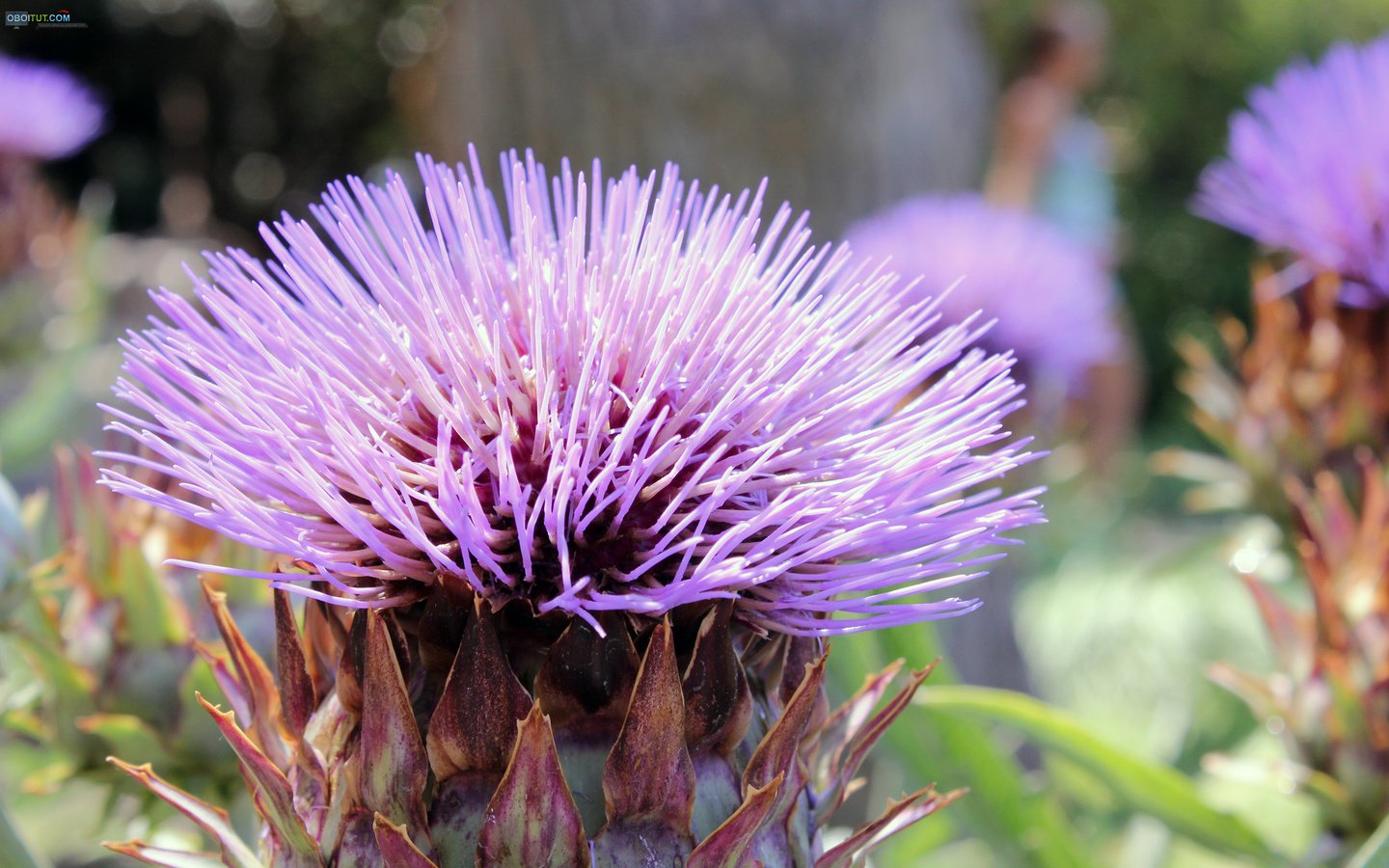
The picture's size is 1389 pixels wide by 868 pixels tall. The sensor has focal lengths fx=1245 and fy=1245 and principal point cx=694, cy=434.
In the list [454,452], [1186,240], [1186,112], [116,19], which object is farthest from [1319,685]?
[116,19]

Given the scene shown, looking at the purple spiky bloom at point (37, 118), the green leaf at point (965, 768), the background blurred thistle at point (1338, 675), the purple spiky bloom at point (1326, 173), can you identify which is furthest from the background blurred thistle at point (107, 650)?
the purple spiky bloom at point (37, 118)

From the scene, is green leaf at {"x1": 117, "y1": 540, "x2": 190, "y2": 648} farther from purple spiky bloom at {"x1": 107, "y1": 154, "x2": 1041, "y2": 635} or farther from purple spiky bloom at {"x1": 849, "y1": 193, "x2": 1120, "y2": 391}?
purple spiky bloom at {"x1": 849, "y1": 193, "x2": 1120, "y2": 391}

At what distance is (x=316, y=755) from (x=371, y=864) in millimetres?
72

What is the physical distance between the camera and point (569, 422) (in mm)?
579

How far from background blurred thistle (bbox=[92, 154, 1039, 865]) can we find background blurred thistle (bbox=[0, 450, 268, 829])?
0.22 metres

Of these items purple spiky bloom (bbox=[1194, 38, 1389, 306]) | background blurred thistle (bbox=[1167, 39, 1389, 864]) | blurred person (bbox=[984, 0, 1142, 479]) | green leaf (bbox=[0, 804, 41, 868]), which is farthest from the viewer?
blurred person (bbox=[984, 0, 1142, 479])

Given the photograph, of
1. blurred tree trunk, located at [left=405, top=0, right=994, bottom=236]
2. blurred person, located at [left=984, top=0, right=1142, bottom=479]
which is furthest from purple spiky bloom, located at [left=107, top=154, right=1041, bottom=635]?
blurred person, located at [left=984, top=0, right=1142, bottom=479]

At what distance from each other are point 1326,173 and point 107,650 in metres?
1.13

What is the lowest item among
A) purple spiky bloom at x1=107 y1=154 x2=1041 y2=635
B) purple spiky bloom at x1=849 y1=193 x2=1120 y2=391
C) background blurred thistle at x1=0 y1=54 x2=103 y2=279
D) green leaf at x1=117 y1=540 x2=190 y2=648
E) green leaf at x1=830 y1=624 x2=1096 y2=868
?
green leaf at x1=830 y1=624 x2=1096 y2=868

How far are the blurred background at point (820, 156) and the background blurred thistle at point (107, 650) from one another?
11.4 inches

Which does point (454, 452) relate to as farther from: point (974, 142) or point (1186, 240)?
point (1186, 240)

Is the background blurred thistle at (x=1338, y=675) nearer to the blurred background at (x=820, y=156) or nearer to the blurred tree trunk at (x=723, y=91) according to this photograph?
the blurred background at (x=820, y=156)

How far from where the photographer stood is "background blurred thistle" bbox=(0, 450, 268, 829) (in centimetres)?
84

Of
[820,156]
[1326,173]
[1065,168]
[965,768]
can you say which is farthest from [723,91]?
[965,768]
